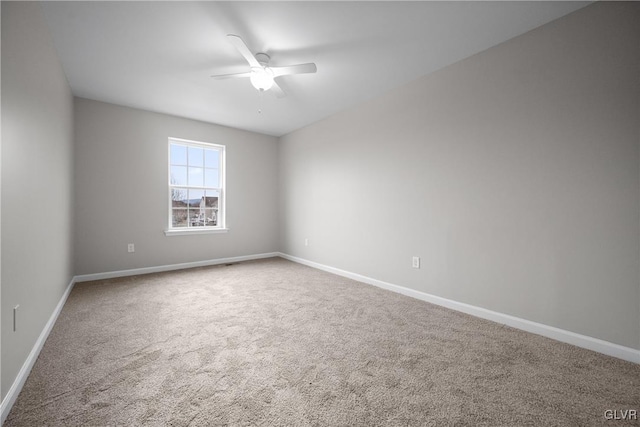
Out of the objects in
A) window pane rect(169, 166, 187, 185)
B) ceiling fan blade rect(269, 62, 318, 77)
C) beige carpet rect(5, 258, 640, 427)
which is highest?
ceiling fan blade rect(269, 62, 318, 77)

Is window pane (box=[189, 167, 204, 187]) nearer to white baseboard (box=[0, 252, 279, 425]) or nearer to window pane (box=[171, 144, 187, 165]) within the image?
window pane (box=[171, 144, 187, 165])

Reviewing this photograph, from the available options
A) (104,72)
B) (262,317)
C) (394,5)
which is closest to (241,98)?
(104,72)

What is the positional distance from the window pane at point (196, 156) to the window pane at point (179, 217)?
32.8 inches

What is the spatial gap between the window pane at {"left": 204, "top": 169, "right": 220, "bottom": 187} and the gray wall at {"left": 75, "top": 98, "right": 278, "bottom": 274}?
0.72 ft

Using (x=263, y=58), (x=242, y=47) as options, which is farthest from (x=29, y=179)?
(x=263, y=58)

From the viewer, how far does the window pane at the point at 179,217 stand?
4.29 metres

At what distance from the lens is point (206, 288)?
10.7 feet

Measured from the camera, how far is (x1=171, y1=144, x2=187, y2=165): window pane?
169 inches

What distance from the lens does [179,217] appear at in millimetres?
4355

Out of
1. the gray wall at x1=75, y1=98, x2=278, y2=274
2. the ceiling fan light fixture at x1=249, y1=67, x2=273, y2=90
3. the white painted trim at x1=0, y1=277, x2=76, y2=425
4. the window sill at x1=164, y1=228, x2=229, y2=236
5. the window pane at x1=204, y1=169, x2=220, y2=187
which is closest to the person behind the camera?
the white painted trim at x1=0, y1=277, x2=76, y2=425

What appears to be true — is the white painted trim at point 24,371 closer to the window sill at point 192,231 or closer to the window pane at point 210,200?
the window sill at point 192,231

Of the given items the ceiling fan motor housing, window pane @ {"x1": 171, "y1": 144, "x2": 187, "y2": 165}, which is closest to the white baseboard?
window pane @ {"x1": 171, "y1": 144, "x2": 187, "y2": 165}

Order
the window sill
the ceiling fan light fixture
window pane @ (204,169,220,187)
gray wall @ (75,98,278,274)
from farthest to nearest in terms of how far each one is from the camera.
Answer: window pane @ (204,169,220,187), the window sill, gray wall @ (75,98,278,274), the ceiling fan light fixture

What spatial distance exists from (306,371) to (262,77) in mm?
2481
